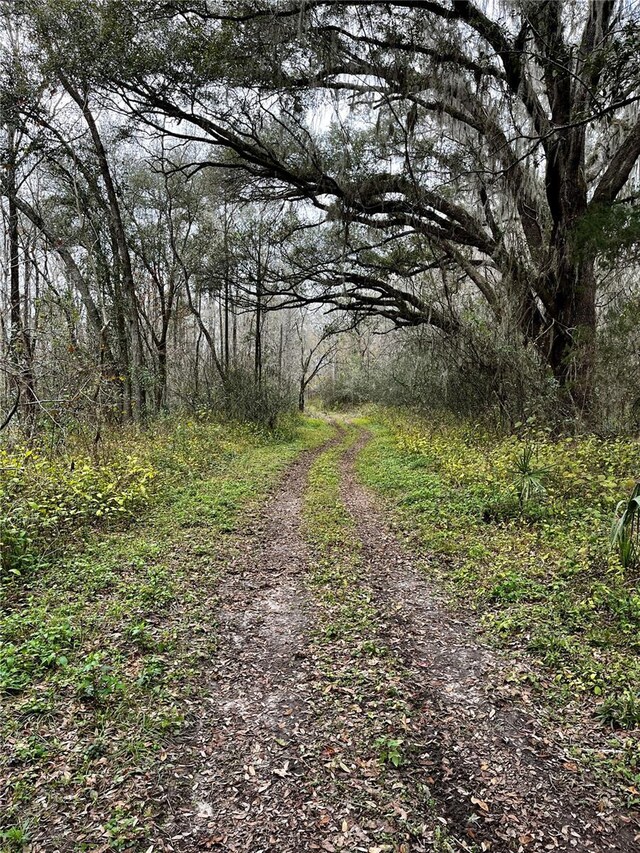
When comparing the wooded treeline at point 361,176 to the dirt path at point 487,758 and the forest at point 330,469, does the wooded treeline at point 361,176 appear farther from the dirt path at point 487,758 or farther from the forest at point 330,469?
the dirt path at point 487,758

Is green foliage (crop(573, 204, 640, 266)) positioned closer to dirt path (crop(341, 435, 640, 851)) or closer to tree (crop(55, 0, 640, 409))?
tree (crop(55, 0, 640, 409))

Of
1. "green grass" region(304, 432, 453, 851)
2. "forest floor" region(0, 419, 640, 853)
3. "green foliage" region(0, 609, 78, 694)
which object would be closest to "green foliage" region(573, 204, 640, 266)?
"forest floor" region(0, 419, 640, 853)

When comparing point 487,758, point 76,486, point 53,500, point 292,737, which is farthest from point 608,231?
point 53,500

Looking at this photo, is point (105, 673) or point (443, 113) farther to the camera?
point (443, 113)

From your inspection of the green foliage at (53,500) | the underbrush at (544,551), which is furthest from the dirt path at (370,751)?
the green foliage at (53,500)

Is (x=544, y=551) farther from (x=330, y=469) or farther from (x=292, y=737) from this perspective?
(x=330, y=469)

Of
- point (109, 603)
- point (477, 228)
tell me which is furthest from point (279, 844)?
point (477, 228)

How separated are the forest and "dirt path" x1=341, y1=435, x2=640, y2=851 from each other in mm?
18

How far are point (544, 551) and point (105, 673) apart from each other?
4.23 metres

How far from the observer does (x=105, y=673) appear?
2.98 meters

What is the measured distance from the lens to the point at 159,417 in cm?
1188

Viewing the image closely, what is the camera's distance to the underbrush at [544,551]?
3.06 m

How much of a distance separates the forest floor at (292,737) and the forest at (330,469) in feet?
0.06

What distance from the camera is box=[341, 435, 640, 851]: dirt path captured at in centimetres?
207
